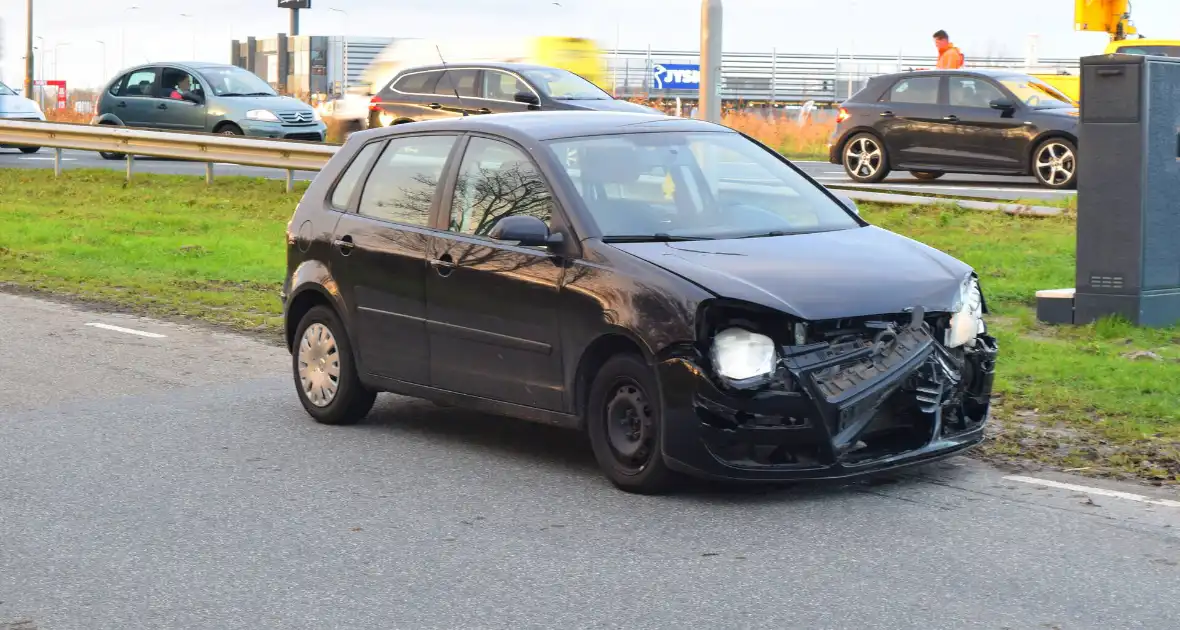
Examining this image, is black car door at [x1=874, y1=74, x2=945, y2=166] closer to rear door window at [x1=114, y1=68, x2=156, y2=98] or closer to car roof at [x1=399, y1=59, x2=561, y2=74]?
car roof at [x1=399, y1=59, x2=561, y2=74]

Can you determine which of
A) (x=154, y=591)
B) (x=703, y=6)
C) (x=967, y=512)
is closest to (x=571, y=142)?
(x=967, y=512)

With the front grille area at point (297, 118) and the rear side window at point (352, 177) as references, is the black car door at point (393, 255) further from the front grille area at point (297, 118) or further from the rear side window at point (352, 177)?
the front grille area at point (297, 118)

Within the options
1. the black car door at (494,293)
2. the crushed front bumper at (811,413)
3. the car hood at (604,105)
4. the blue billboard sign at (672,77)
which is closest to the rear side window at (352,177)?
the black car door at (494,293)

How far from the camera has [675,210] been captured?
300 inches

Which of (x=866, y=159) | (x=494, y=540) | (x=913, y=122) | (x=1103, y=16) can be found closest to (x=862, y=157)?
(x=866, y=159)

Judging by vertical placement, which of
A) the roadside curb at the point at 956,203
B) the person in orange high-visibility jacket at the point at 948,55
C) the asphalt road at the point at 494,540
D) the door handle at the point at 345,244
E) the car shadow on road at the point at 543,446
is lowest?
the asphalt road at the point at 494,540

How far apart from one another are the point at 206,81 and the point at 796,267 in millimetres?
21728

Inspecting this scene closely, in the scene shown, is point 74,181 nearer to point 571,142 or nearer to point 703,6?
point 703,6

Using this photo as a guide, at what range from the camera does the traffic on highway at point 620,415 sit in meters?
5.68

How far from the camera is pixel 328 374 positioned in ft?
28.6

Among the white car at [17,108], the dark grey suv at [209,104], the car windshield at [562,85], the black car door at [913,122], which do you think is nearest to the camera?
the black car door at [913,122]

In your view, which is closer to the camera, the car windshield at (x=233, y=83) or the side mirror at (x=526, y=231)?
the side mirror at (x=526, y=231)

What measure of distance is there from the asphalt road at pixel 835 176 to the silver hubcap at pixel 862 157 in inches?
8.2

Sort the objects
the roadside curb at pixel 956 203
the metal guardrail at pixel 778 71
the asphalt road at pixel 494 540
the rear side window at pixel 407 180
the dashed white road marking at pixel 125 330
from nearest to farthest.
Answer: the asphalt road at pixel 494 540, the rear side window at pixel 407 180, the dashed white road marking at pixel 125 330, the roadside curb at pixel 956 203, the metal guardrail at pixel 778 71
